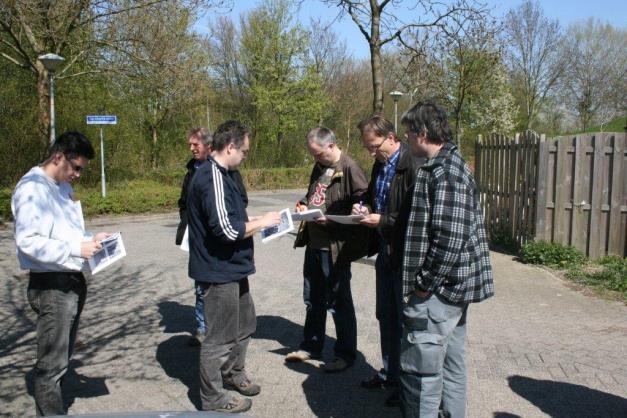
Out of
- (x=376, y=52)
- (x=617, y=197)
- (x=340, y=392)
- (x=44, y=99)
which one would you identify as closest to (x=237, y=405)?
(x=340, y=392)

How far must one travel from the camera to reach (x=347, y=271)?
15.3 feet

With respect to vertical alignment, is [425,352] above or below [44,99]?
below

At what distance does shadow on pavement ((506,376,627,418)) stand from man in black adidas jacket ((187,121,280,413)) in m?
1.94

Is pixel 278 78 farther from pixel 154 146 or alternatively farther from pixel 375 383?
pixel 375 383

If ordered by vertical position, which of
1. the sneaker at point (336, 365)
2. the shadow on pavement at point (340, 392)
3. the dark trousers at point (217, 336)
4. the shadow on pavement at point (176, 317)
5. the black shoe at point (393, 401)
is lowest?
the shadow on pavement at point (176, 317)

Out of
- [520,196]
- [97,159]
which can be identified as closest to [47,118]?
[97,159]

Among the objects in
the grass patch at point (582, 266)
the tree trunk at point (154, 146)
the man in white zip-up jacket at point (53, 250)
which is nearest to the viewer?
the man in white zip-up jacket at point (53, 250)

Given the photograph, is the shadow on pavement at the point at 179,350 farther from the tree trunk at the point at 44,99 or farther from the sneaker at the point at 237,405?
the tree trunk at the point at 44,99

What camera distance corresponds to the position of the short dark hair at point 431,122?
308 centimetres

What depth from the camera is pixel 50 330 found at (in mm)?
3428

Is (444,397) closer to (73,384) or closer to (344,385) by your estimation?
(344,385)

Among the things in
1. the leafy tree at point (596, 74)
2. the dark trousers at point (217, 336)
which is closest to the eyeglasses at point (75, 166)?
the dark trousers at point (217, 336)

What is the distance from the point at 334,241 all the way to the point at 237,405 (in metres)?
1.36

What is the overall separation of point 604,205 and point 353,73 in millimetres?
30303
